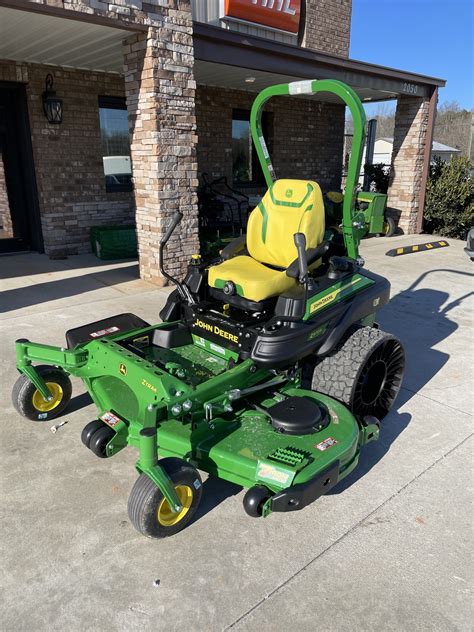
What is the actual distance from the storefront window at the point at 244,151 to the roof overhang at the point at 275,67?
789 millimetres

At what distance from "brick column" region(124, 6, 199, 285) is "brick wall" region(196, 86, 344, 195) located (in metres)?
3.94

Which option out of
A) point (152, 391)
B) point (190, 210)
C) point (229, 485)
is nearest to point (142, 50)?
point (190, 210)

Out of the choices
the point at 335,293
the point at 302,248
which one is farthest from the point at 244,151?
the point at 302,248

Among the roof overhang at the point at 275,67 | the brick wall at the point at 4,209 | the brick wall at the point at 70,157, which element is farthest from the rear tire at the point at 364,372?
the brick wall at the point at 4,209

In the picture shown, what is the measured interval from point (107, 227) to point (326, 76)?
4.62 m

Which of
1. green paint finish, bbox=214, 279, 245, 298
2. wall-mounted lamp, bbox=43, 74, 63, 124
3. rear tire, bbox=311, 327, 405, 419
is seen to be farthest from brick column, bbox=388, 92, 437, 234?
green paint finish, bbox=214, 279, 245, 298

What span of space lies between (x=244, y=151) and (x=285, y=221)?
8480 mm

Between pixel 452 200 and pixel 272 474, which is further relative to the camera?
pixel 452 200

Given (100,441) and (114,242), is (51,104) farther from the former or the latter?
(100,441)

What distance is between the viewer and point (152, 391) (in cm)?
264

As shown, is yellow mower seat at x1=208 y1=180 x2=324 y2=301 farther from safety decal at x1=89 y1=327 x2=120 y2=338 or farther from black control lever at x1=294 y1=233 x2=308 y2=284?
safety decal at x1=89 y1=327 x2=120 y2=338

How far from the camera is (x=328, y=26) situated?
12094 millimetres

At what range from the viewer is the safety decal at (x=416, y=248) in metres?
8.92

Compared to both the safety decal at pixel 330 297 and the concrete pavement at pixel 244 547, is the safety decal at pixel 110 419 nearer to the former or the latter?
the concrete pavement at pixel 244 547
